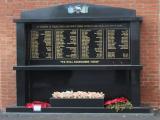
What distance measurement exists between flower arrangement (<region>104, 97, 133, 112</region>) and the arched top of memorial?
5.83ft

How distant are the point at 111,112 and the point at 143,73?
3.81ft

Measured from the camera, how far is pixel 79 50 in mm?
11625

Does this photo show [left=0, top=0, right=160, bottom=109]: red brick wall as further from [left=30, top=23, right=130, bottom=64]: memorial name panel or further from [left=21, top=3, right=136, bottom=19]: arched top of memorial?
[left=30, top=23, right=130, bottom=64]: memorial name panel

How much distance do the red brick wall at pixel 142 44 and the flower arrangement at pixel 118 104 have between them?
1.95ft

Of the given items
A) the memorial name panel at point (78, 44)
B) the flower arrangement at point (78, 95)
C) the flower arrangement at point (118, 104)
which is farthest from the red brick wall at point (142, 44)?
the flower arrangement at point (78, 95)

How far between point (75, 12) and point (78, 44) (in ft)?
2.23

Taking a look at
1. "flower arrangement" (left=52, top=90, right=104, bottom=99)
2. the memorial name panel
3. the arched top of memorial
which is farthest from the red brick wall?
"flower arrangement" (left=52, top=90, right=104, bottom=99)

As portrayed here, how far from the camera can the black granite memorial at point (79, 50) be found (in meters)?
11.4

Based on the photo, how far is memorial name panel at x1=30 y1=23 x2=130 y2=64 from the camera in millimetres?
11531

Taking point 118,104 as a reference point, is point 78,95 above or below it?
above
